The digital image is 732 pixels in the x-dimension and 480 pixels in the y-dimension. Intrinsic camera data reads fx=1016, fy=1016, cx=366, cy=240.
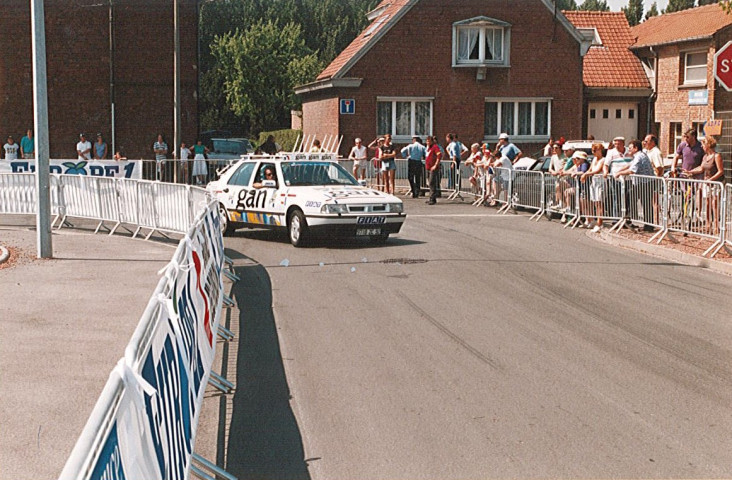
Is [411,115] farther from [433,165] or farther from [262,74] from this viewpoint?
[262,74]

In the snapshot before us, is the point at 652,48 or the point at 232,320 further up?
the point at 652,48

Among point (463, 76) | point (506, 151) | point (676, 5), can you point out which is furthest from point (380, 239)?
point (676, 5)

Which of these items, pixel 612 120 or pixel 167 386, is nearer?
pixel 167 386

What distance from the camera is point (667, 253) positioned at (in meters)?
16.7

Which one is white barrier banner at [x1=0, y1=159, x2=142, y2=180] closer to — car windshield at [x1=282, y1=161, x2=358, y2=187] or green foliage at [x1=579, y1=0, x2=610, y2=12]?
car windshield at [x1=282, y1=161, x2=358, y2=187]

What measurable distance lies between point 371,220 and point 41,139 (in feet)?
18.6

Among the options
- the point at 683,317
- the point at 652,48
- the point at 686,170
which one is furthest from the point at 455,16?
the point at 683,317

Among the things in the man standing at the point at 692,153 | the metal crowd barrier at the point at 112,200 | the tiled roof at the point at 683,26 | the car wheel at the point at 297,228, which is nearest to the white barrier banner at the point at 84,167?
the metal crowd barrier at the point at 112,200

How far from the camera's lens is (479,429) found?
689 cm

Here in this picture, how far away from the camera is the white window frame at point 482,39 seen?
43.5 meters

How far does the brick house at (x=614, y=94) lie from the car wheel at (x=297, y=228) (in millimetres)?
31516

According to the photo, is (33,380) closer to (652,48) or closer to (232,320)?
(232,320)

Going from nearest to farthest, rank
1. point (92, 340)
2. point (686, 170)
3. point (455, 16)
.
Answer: point (92, 340), point (686, 170), point (455, 16)

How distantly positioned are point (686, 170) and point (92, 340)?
13090 millimetres
